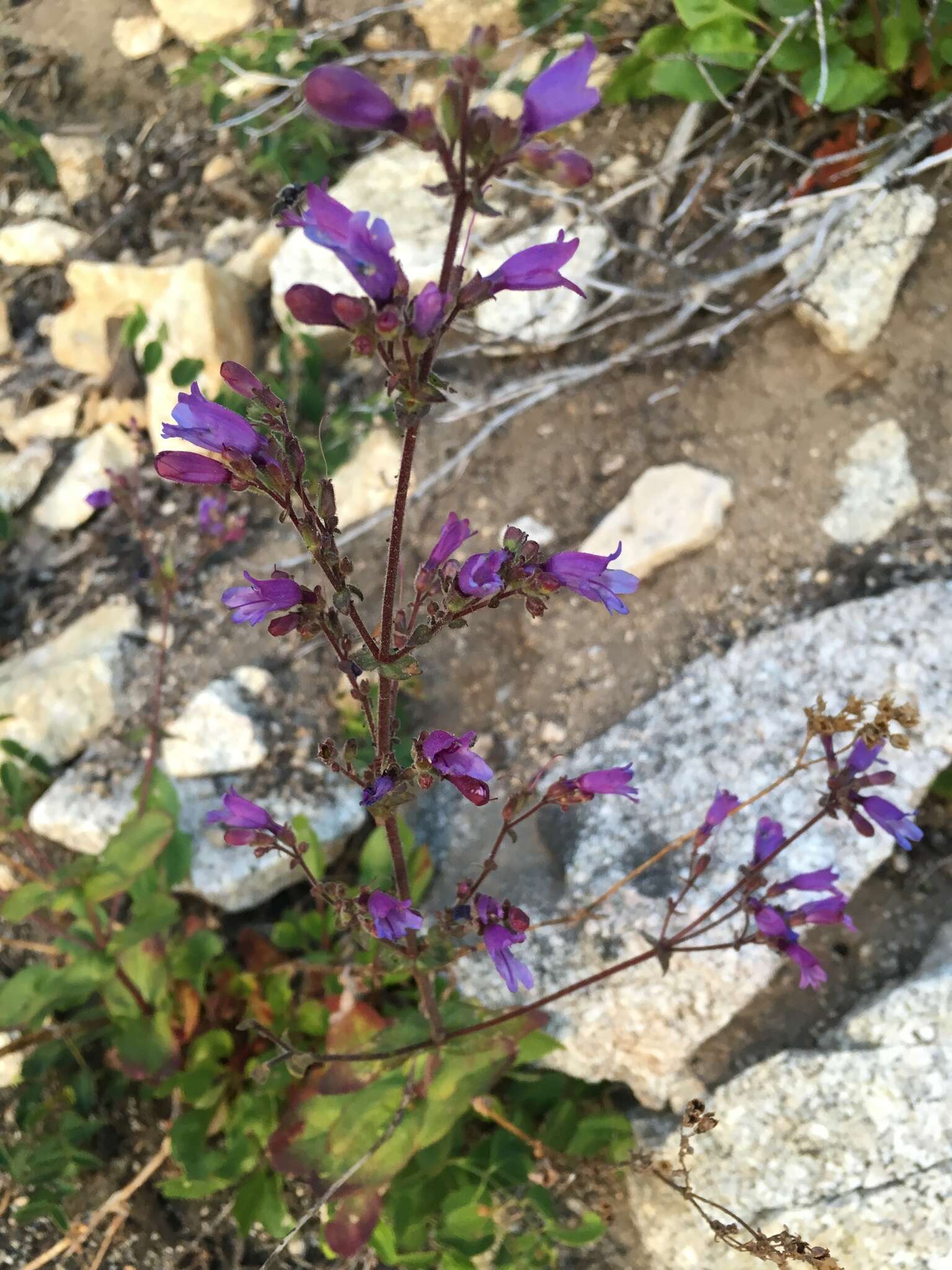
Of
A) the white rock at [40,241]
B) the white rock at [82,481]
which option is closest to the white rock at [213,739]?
the white rock at [82,481]

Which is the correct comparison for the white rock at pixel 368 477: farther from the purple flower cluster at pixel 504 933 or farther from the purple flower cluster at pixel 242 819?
the purple flower cluster at pixel 504 933

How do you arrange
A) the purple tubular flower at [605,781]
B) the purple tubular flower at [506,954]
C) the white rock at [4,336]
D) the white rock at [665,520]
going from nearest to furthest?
the purple tubular flower at [506,954]
the purple tubular flower at [605,781]
the white rock at [665,520]
the white rock at [4,336]

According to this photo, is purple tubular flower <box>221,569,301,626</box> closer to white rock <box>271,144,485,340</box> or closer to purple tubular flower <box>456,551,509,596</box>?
purple tubular flower <box>456,551,509,596</box>

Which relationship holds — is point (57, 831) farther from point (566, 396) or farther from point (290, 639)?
point (566, 396)

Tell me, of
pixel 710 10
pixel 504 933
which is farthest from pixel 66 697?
pixel 710 10

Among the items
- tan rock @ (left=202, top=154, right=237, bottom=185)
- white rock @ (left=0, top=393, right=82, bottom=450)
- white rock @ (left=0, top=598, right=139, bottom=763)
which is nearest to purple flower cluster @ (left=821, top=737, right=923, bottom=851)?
white rock @ (left=0, top=598, right=139, bottom=763)
